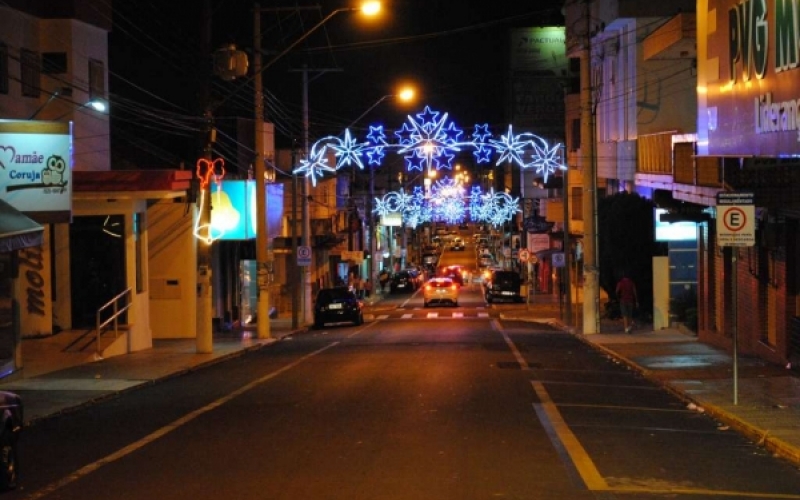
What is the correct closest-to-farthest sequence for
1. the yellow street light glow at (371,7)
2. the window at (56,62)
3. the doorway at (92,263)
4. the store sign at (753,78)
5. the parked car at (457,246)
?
the store sign at (753,78), the yellow street light glow at (371,7), the window at (56,62), the doorway at (92,263), the parked car at (457,246)

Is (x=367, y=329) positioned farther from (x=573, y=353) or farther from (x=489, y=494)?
(x=489, y=494)

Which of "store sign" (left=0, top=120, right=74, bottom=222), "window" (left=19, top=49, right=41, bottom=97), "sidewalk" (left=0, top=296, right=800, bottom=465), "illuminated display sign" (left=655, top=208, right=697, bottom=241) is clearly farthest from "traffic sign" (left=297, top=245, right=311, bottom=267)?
"store sign" (left=0, top=120, right=74, bottom=222)

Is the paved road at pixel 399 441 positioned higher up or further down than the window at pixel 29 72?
further down

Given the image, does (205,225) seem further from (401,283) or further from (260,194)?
(401,283)

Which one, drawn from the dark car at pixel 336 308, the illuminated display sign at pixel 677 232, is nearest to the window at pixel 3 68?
the dark car at pixel 336 308

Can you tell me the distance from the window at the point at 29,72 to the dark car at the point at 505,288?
1371 inches

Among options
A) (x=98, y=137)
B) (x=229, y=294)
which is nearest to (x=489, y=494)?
(x=98, y=137)

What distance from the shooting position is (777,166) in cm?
1838

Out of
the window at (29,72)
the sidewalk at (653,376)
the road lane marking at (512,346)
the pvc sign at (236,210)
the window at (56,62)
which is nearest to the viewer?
the sidewalk at (653,376)

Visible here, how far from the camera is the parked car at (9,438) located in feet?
32.1

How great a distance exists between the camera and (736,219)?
15180 millimetres

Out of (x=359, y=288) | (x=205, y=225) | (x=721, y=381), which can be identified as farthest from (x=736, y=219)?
(x=359, y=288)

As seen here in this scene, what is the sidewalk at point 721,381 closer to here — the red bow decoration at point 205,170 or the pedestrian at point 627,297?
the pedestrian at point 627,297

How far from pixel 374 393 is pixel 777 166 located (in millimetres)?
7872
